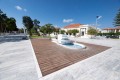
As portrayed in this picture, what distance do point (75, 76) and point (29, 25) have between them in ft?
159

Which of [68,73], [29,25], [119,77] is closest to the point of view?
[119,77]

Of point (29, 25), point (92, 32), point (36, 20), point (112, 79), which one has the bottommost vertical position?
point (112, 79)

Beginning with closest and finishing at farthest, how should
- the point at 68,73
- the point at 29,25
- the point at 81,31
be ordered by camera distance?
the point at 68,73
the point at 29,25
the point at 81,31

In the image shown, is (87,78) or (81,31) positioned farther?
(81,31)

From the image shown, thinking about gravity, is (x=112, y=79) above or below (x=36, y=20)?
below

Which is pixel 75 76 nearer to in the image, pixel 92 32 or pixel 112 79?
pixel 112 79

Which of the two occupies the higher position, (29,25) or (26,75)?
(29,25)

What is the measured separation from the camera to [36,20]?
53281mm

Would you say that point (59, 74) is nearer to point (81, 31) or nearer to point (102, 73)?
point (102, 73)

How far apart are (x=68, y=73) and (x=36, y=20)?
5303 cm

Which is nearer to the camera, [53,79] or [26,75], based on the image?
[53,79]

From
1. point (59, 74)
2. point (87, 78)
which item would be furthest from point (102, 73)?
point (59, 74)

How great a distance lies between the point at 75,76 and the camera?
3.83 meters

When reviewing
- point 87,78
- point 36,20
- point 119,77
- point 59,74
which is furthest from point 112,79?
point 36,20
